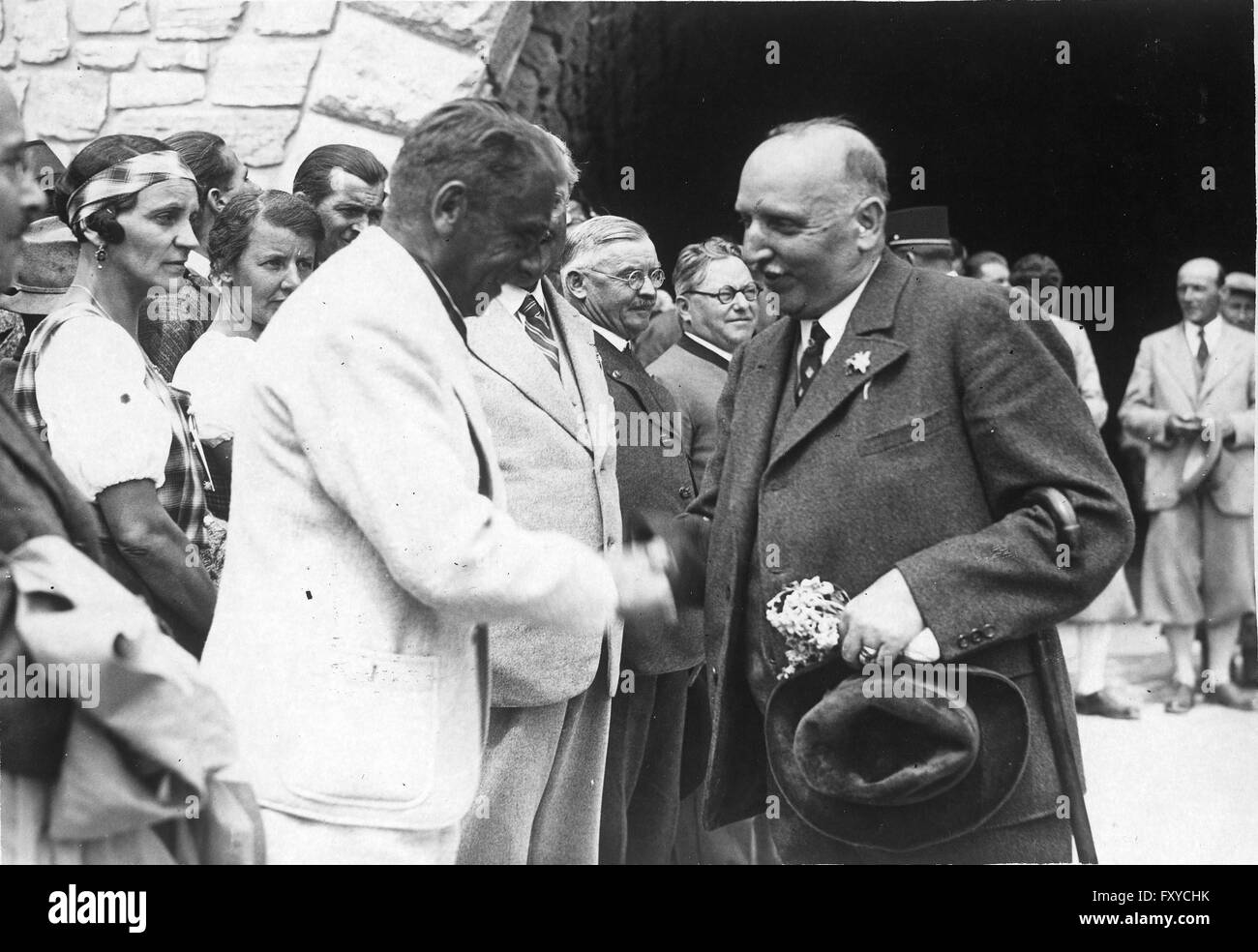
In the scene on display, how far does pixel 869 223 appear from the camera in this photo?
4.12m

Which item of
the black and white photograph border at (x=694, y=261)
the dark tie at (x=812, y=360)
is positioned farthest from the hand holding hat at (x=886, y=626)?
the dark tie at (x=812, y=360)

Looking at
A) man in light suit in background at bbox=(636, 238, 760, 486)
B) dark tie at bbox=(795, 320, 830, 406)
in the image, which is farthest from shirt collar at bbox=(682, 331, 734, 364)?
dark tie at bbox=(795, 320, 830, 406)

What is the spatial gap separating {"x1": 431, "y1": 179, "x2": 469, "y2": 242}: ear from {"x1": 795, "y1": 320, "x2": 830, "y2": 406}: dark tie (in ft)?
3.37

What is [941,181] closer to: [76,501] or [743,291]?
[743,291]

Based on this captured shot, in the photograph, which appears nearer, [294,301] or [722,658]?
[294,301]

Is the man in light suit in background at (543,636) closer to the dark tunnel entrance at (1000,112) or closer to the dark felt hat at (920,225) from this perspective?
the dark tunnel entrance at (1000,112)

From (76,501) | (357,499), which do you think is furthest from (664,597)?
(76,501)

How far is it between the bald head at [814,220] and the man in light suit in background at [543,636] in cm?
54

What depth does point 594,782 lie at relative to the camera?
4.25 meters

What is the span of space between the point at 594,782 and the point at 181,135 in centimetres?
220

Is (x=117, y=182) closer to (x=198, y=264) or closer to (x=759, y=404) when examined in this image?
(x=198, y=264)

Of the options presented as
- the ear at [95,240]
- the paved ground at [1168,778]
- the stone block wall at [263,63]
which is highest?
the stone block wall at [263,63]

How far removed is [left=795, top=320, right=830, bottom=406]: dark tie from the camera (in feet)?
13.4

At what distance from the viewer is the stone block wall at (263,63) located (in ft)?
15.0
